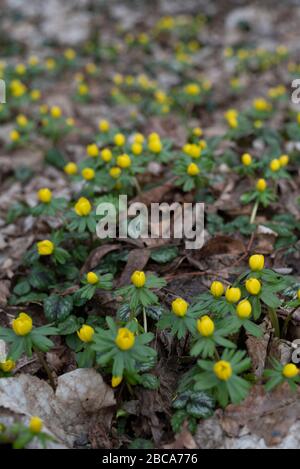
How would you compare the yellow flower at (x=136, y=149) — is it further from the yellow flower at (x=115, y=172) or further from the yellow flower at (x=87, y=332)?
the yellow flower at (x=87, y=332)

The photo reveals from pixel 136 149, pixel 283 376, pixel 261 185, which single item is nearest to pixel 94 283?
pixel 283 376

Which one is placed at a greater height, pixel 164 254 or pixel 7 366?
pixel 164 254

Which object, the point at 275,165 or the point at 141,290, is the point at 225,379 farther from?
the point at 275,165

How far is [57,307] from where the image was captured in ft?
8.79

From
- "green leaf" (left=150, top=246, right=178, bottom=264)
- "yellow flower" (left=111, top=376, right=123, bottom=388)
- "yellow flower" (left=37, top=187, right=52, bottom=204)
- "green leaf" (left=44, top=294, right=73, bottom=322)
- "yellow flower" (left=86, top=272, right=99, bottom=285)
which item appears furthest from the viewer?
"yellow flower" (left=37, top=187, right=52, bottom=204)

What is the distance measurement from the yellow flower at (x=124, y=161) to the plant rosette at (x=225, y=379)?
1561 mm

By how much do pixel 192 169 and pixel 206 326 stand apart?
1343 millimetres

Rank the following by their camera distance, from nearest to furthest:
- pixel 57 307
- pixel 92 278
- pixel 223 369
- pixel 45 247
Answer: pixel 223 369, pixel 92 278, pixel 57 307, pixel 45 247

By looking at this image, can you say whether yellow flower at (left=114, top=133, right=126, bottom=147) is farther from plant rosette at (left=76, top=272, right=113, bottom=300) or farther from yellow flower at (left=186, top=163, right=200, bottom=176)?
plant rosette at (left=76, top=272, right=113, bottom=300)

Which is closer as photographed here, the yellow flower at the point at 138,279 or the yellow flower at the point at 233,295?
the yellow flower at the point at 233,295

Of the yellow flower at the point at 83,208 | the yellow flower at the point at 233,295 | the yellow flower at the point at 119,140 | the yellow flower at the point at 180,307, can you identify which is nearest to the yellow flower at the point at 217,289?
the yellow flower at the point at 233,295

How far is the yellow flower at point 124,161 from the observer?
316 centimetres

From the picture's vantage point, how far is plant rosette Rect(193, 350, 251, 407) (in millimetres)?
1949

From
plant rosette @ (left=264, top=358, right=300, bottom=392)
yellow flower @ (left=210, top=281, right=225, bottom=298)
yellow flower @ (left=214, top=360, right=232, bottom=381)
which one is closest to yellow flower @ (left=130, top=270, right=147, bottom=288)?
yellow flower @ (left=210, top=281, right=225, bottom=298)
